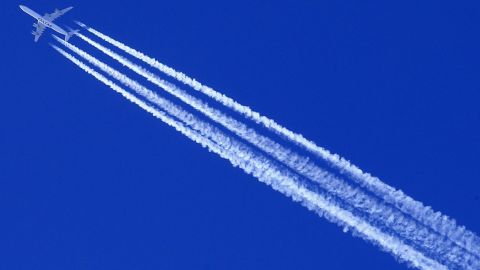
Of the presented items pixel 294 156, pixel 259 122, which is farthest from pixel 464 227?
pixel 259 122

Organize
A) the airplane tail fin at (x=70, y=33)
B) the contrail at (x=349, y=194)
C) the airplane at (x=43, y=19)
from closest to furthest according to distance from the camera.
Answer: the contrail at (x=349, y=194)
the airplane tail fin at (x=70, y=33)
the airplane at (x=43, y=19)

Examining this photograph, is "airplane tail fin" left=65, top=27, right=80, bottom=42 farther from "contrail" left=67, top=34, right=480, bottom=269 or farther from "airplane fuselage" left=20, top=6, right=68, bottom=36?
"contrail" left=67, top=34, right=480, bottom=269

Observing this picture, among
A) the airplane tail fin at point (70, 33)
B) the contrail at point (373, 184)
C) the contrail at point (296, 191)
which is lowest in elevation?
the contrail at point (296, 191)

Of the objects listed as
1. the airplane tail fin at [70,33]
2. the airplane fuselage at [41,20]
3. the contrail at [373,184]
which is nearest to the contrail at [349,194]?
the contrail at [373,184]

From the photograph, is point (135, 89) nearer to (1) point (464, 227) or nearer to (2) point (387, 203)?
(2) point (387, 203)

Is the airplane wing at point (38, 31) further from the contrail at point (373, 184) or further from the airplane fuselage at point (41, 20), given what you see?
the contrail at point (373, 184)

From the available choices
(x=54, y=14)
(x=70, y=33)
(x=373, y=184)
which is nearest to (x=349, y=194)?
(x=373, y=184)
